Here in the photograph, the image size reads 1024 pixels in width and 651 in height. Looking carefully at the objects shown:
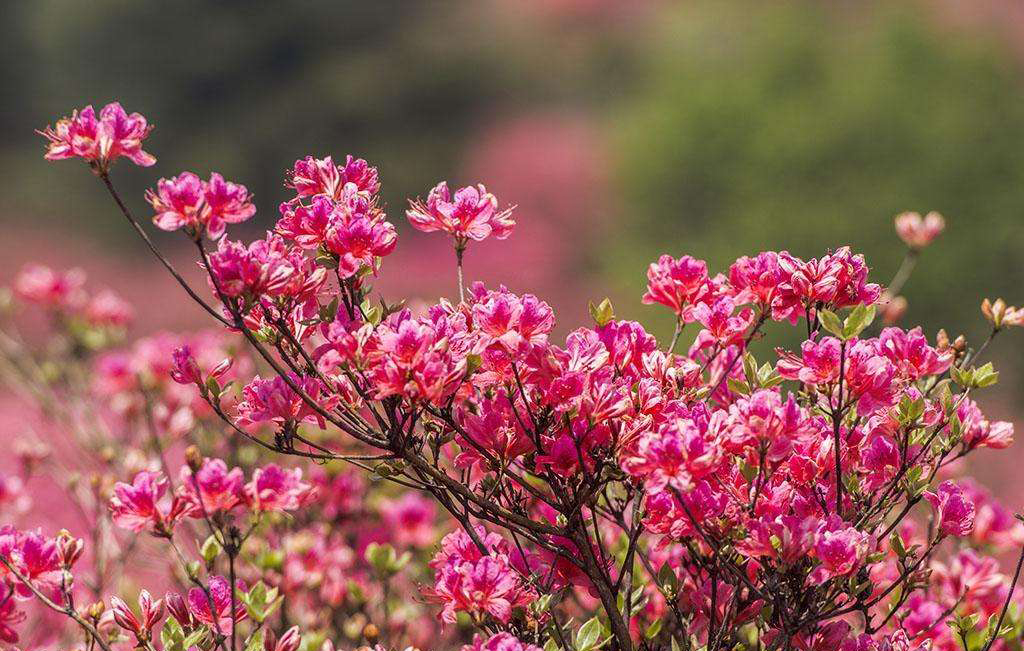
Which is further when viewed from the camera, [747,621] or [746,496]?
[747,621]

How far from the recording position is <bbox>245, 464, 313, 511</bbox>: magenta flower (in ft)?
4.29

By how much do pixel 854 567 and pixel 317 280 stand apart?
0.65m

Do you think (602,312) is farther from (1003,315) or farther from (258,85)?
(258,85)

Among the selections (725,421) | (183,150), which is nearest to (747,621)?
(725,421)

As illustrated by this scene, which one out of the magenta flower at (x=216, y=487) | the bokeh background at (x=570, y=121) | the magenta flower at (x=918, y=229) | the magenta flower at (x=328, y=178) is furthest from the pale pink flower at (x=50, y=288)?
the bokeh background at (x=570, y=121)

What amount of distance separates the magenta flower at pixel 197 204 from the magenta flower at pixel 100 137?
0.07 metres

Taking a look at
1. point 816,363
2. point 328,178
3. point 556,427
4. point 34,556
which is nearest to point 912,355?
point 816,363

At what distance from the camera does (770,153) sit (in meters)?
9.88

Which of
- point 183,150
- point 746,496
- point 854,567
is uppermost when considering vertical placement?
point 183,150

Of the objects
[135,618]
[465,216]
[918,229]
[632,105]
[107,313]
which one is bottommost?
[135,618]

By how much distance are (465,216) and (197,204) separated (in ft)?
1.02

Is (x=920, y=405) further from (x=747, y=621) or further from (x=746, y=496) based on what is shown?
(x=747, y=621)

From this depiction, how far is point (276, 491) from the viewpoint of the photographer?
1.33 metres

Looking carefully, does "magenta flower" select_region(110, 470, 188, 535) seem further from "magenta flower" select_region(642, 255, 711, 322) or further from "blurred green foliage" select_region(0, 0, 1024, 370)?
"blurred green foliage" select_region(0, 0, 1024, 370)
